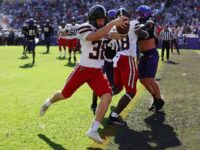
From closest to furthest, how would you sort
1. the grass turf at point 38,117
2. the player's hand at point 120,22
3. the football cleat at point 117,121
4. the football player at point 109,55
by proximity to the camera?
the player's hand at point 120,22 → the grass turf at point 38,117 → the football cleat at point 117,121 → the football player at point 109,55

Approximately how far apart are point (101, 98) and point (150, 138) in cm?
96

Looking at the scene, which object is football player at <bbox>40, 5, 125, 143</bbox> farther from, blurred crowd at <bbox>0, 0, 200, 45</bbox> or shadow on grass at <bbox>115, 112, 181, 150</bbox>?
blurred crowd at <bbox>0, 0, 200, 45</bbox>

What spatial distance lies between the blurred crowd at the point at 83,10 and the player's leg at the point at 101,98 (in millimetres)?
30163

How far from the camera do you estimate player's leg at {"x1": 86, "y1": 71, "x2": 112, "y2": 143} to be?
19.8ft

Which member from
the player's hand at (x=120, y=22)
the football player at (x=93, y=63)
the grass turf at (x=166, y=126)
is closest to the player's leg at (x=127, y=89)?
the grass turf at (x=166, y=126)

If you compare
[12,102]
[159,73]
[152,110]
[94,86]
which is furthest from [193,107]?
[159,73]

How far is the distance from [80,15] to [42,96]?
3376cm

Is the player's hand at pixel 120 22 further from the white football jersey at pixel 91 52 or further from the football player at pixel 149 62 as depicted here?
the football player at pixel 149 62

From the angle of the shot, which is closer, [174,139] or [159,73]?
[174,139]

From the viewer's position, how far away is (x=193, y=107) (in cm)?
895

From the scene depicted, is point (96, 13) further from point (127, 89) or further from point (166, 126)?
point (166, 126)

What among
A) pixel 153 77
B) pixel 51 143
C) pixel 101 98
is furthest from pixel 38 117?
pixel 153 77

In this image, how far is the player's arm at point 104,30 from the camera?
5910 millimetres

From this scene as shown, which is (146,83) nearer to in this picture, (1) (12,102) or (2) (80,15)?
(1) (12,102)
